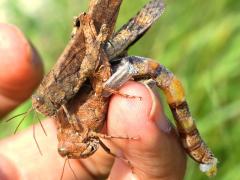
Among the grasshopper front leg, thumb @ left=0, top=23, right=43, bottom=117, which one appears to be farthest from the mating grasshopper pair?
thumb @ left=0, top=23, right=43, bottom=117

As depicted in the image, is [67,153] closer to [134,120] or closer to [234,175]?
[134,120]

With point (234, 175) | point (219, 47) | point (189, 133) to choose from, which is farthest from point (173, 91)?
point (219, 47)

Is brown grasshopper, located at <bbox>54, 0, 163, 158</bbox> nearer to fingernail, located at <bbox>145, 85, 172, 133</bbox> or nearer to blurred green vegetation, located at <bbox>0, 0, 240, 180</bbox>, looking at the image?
fingernail, located at <bbox>145, 85, 172, 133</bbox>

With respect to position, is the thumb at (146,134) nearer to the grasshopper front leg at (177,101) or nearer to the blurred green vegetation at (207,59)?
the grasshopper front leg at (177,101)

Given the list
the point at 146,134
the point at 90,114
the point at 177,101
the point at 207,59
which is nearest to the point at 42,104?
the point at 90,114

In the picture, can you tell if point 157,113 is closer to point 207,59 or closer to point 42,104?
point 42,104

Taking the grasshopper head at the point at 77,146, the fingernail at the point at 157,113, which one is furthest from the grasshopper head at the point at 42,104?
the fingernail at the point at 157,113
